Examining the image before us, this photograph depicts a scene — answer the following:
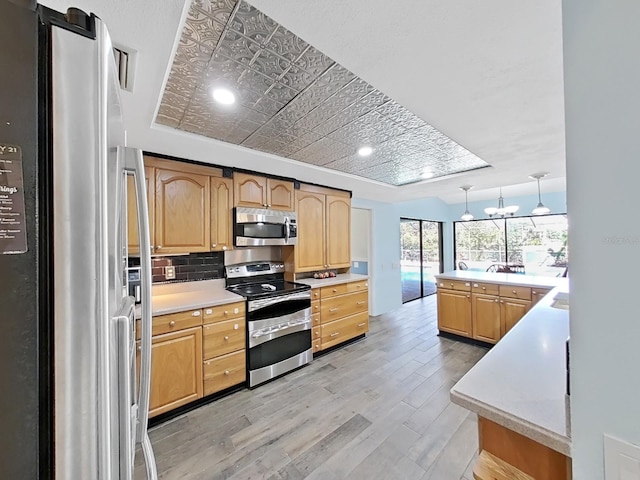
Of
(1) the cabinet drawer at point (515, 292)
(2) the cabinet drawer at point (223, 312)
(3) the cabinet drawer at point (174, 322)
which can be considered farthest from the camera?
(1) the cabinet drawer at point (515, 292)

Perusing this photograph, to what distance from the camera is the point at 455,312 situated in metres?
3.92

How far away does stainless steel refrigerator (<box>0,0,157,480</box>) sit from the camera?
0.43 metres

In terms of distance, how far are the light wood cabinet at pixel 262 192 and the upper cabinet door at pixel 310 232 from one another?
20 cm

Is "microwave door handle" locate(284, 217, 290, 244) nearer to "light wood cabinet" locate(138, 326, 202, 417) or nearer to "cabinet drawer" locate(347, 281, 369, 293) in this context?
"cabinet drawer" locate(347, 281, 369, 293)

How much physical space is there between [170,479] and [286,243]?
88.3 inches

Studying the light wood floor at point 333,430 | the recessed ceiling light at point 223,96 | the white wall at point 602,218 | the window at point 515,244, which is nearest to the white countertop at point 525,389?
the white wall at point 602,218

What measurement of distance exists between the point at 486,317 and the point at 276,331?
9.43 ft

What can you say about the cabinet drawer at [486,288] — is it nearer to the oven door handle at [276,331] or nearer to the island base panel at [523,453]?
the oven door handle at [276,331]

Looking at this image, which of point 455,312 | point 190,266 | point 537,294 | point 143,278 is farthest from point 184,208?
point 537,294

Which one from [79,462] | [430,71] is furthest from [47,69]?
[430,71]

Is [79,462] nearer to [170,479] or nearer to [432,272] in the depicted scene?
[170,479]

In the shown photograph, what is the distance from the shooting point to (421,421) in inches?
85.6

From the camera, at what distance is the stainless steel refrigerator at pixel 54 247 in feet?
1.41

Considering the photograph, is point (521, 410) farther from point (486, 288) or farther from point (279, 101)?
point (486, 288)
